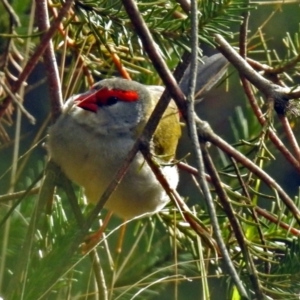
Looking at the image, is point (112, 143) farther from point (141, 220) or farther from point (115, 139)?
point (141, 220)

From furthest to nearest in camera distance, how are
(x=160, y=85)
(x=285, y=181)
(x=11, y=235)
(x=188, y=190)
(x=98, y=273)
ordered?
(x=285, y=181) → (x=188, y=190) → (x=160, y=85) → (x=11, y=235) → (x=98, y=273)

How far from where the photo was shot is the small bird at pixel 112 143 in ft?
4.72

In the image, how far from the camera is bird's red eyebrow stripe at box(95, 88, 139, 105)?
5.24ft

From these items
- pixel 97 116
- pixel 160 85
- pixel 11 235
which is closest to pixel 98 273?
pixel 11 235

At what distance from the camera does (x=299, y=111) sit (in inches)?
36.6

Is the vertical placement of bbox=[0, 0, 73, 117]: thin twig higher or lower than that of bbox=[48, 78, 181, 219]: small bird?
higher

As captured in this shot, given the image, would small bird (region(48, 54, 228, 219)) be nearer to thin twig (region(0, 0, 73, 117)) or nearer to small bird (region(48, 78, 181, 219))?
small bird (region(48, 78, 181, 219))

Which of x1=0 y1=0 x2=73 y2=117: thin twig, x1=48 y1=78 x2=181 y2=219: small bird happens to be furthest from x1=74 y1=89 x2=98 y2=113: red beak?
x1=0 y1=0 x2=73 y2=117: thin twig

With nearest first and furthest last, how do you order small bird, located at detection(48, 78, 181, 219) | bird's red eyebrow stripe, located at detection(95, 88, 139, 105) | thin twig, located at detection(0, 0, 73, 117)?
thin twig, located at detection(0, 0, 73, 117)
small bird, located at detection(48, 78, 181, 219)
bird's red eyebrow stripe, located at detection(95, 88, 139, 105)

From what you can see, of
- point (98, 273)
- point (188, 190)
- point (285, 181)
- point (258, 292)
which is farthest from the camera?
point (285, 181)

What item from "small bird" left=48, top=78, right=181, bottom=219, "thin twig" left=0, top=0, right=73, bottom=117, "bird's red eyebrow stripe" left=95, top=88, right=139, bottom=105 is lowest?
"small bird" left=48, top=78, right=181, bottom=219

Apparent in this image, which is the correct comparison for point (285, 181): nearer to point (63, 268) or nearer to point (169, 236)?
point (169, 236)

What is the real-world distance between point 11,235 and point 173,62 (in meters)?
0.52

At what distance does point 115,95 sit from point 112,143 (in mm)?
171
